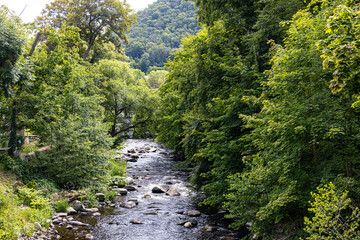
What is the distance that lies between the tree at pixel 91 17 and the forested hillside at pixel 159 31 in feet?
252

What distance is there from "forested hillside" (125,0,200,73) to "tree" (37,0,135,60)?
76917mm

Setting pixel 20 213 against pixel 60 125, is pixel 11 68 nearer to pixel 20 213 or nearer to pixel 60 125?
pixel 60 125

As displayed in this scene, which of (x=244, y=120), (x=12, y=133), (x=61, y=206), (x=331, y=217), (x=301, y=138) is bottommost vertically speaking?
(x=61, y=206)

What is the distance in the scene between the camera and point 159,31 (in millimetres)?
124375

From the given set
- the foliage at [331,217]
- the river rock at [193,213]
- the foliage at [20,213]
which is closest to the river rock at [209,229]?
the river rock at [193,213]

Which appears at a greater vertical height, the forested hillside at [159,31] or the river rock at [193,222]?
the forested hillside at [159,31]

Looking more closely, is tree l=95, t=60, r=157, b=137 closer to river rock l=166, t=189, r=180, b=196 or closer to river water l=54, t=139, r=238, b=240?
river water l=54, t=139, r=238, b=240

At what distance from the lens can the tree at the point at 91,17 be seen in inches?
831

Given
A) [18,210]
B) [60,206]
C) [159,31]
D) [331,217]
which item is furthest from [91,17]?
[159,31]

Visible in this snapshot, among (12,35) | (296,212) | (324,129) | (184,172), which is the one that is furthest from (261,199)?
(184,172)

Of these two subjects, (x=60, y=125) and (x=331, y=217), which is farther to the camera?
(x=60, y=125)

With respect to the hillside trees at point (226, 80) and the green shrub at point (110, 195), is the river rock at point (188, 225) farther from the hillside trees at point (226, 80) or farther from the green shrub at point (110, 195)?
the green shrub at point (110, 195)

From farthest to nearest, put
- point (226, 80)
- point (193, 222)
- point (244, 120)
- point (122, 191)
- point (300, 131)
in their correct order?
point (122, 191)
point (226, 80)
point (193, 222)
point (244, 120)
point (300, 131)

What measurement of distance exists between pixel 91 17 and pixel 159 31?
108641 mm
